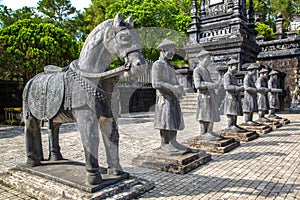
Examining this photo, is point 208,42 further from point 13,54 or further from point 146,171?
point 146,171

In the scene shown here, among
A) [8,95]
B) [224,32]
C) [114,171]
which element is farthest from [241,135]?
[8,95]

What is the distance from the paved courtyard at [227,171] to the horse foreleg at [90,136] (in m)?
0.84

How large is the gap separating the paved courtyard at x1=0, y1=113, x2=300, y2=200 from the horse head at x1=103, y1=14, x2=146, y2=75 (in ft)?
6.43

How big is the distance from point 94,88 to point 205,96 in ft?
12.9

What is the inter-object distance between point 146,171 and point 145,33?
104 inches

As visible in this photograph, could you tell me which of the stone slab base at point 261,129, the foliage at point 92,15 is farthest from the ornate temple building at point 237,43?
the foliage at point 92,15

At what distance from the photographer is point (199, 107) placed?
6.84 metres

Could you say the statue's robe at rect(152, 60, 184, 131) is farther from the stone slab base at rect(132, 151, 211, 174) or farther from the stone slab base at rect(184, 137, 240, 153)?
the stone slab base at rect(184, 137, 240, 153)

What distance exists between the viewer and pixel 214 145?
668 centimetres

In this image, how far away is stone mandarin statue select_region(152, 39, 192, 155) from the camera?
17.3 ft

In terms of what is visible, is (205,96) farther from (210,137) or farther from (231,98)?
(231,98)

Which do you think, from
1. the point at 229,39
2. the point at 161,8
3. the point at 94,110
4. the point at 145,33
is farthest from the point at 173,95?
the point at 161,8

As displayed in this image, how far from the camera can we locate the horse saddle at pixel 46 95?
371 cm

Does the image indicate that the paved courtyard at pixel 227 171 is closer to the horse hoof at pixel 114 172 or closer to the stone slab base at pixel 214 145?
the stone slab base at pixel 214 145
